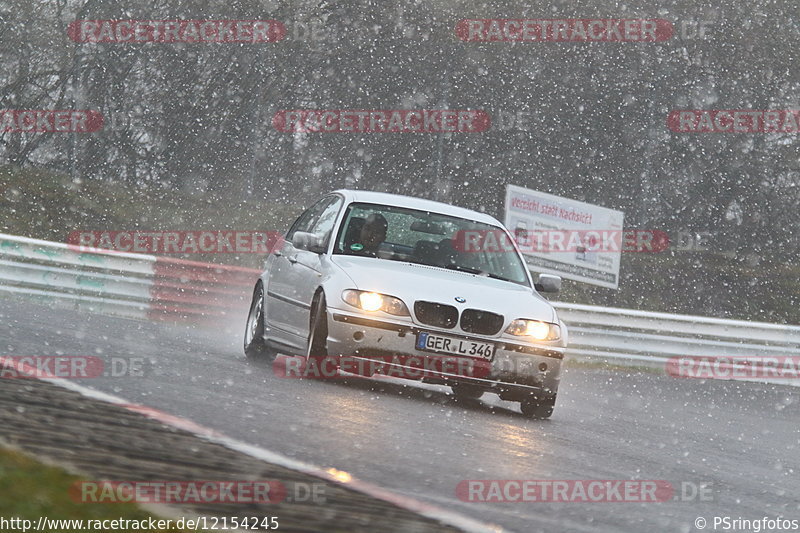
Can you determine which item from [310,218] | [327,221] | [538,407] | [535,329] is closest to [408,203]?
[327,221]

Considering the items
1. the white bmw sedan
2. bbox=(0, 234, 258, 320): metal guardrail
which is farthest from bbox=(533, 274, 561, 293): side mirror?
bbox=(0, 234, 258, 320): metal guardrail

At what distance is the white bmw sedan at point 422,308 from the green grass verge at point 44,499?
4.92m

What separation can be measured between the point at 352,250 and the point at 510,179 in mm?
16291

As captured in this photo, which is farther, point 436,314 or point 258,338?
point 258,338

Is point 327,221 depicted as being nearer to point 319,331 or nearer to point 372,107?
point 319,331

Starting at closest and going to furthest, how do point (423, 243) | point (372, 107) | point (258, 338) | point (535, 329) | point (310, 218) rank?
point (535, 329) → point (423, 243) → point (258, 338) → point (310, 218) → point (372, 107)

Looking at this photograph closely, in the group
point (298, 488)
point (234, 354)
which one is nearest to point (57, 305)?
point (234, 354)

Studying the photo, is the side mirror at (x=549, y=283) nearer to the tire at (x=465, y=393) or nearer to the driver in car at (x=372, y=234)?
the tire at (x=465, y=393)

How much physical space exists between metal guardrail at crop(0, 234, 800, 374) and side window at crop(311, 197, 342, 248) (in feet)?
22.3

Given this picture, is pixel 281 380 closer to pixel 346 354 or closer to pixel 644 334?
pixel 346 354

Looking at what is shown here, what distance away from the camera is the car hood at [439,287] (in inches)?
374

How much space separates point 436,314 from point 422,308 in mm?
107

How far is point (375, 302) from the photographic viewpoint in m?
9.45

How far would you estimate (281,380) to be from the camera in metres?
9.85
